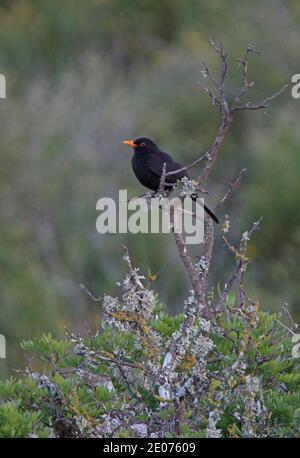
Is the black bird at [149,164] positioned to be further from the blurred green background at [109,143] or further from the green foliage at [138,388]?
the blurred green background at [109,143]

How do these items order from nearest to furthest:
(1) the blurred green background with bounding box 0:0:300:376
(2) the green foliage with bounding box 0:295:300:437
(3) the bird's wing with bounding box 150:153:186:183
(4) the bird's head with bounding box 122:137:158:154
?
(2) the green foliage with bounding box 0:295:300:437
(3) the bird's wing with bounding box 150:153:186:183
(4) the bird's head with bounding box 122:137:158:154
(1) the blurred green background with bounding box 0:0:300:376

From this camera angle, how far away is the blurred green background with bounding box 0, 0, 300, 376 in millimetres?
14859

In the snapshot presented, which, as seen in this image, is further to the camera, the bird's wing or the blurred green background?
the blurred green background

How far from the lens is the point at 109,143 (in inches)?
734

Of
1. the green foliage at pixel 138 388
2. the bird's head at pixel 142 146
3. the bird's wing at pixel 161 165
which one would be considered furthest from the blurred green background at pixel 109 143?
the green foliage at pixel 138 388

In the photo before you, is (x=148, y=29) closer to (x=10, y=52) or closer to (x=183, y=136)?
(x=10, y=52)

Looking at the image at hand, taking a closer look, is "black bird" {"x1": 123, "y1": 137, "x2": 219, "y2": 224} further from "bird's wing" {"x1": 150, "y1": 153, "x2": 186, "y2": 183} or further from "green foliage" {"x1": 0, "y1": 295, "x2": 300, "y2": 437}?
"green foliage" {"x1": 0, "y1": 295, "x2": 300, "y2": 437}

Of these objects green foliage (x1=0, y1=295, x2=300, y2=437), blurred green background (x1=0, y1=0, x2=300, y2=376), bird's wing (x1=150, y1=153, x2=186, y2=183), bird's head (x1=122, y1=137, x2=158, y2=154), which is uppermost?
blurred green background (x1=0, y1=0, x2=300, y2=376)

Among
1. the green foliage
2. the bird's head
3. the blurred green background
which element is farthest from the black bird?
the blurred green background

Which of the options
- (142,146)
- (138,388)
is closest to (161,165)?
(142,146)

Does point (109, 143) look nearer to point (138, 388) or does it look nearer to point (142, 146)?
point (142, 146)

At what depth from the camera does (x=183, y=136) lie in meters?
20.0

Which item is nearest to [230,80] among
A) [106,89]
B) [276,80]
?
[276,80]

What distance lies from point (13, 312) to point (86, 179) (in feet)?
11.1
